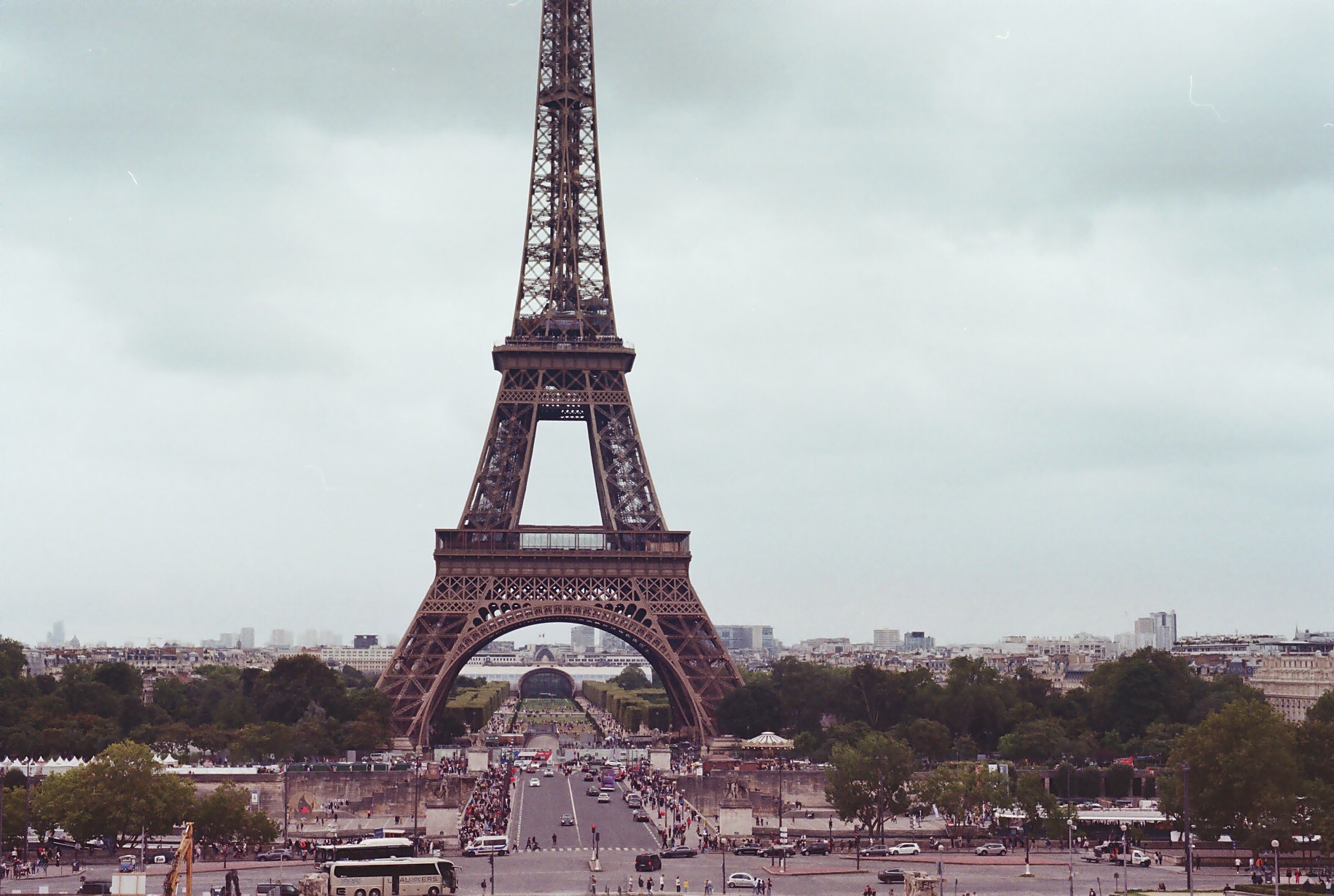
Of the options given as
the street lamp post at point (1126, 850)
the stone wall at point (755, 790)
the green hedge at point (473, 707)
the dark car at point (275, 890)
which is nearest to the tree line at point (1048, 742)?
the street lamp post at point (1126, 850)

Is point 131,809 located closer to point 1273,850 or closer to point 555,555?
point 555,555

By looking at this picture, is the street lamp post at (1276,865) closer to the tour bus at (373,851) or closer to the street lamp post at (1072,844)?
the street lamp post at (1072,844)

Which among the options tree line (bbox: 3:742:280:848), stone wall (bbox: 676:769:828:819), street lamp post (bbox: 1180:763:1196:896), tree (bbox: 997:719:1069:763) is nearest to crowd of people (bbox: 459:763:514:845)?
tree line (bbox: 3:742:280:848)

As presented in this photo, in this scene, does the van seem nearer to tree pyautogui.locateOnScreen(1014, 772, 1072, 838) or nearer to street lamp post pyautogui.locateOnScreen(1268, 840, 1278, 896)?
tree pyautogui.locateOnScreen(1014, 772, 1072, 838)

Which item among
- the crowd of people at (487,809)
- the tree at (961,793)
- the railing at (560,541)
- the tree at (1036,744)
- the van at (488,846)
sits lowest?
the van at (488,846)

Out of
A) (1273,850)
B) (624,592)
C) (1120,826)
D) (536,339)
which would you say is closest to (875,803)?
(1120,826)

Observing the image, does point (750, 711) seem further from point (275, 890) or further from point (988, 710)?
point (275, 890)
